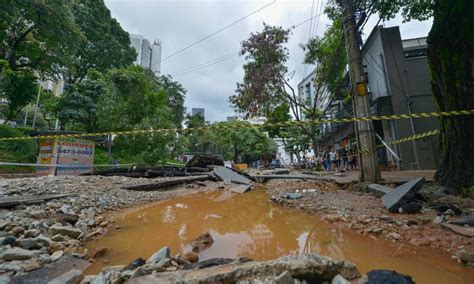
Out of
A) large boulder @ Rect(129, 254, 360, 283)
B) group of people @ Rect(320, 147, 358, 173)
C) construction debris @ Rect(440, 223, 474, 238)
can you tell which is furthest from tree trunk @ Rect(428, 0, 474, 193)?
group of people @ Rect(320, 147, 358, 173)

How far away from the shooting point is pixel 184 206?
515 cm

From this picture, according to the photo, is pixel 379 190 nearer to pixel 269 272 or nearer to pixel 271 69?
pixel 269 272

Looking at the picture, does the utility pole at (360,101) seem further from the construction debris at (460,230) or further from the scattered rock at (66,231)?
the scattered rock at (66,231)

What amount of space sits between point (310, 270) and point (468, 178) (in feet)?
14.8

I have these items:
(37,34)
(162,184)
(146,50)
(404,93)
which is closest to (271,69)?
(404,93)

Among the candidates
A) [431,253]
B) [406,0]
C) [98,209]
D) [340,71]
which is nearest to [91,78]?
[98,209]

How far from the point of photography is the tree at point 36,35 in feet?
Answer: 43.3

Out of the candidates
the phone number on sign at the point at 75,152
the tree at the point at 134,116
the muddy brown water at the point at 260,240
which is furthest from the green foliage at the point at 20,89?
the muddy brown water at the point at 260,240

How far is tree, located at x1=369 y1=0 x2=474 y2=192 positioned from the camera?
405cm

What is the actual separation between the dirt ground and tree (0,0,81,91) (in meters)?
18.2

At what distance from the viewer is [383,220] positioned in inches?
121

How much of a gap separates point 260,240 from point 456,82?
4891mm

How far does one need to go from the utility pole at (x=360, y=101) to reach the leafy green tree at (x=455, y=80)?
1300mm

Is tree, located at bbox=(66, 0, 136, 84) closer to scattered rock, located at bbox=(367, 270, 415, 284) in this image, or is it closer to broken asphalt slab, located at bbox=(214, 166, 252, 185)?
broken asphalt slab, located at bbox=(214, 166, 252, 185)
